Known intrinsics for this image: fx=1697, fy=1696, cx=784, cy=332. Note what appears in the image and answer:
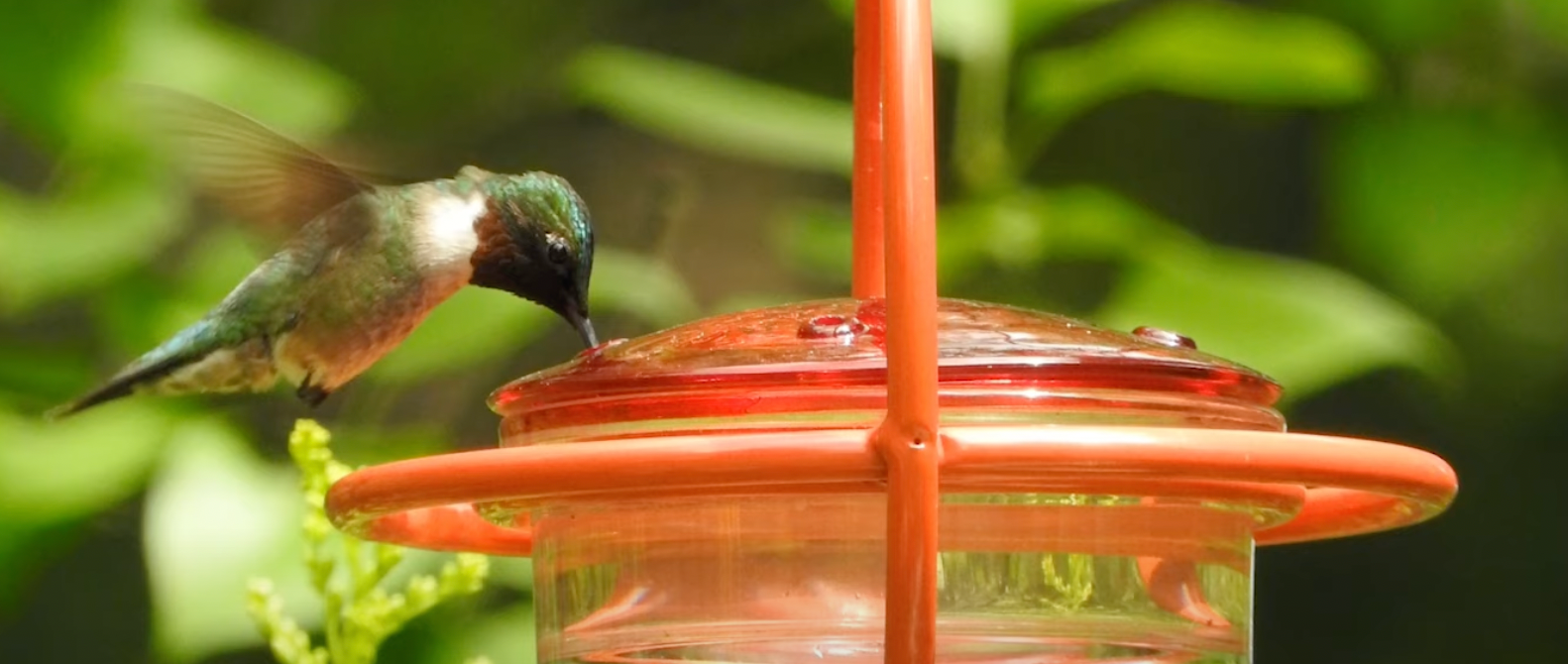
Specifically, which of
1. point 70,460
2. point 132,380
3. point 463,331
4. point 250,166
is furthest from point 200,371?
point 70,460

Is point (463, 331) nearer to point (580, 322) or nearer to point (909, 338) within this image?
point (580, 322)

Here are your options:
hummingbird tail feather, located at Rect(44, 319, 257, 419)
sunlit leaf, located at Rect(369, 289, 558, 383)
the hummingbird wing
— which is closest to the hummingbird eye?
the hummingbird wing

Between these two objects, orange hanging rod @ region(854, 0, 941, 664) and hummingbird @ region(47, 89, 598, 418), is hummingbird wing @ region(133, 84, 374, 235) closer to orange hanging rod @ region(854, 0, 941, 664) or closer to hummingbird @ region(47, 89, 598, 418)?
hummingbird @ region(47, 89, 598, 418)

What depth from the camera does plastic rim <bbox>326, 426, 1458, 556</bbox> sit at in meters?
0.57

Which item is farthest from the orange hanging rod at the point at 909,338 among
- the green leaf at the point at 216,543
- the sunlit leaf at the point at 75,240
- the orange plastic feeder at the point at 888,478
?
the sunlit leaf at the point at 75,240

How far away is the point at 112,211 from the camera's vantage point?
1.95 m

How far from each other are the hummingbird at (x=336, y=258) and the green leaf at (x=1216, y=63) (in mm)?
804

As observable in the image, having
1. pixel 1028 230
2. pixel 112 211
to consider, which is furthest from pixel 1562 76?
pixel 112 211

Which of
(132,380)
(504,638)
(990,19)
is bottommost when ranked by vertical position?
(504,638)

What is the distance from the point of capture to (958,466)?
56 centimetres

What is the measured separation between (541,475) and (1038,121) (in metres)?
1.44

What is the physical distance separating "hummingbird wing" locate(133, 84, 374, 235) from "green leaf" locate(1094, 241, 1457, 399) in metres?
0.86

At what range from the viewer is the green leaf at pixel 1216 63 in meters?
1.85

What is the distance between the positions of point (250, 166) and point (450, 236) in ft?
0.52
